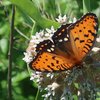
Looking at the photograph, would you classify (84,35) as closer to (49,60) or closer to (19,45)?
(49,60)

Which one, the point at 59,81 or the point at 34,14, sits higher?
the point at 34,14

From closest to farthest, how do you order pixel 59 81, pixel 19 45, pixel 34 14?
1. pixel 59 81
2. pixel 34 14
3. pixel 19 45

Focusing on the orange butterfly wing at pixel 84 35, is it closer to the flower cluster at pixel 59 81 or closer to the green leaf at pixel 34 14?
the flower cluster at pixel 59 81

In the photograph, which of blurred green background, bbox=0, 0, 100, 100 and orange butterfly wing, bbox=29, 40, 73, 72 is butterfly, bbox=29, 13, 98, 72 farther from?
blurred green background, bbox=0, 0, 100, 100

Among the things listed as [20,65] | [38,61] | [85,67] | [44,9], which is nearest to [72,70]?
[85,67]

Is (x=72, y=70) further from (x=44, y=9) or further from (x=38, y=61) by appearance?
(x=44, y=9)

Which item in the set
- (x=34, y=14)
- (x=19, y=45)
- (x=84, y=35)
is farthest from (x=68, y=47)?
(x=19, y=45)

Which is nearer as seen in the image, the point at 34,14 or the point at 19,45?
the point at 34,14

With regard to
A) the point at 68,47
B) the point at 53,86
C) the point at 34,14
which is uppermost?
the point at 34,14

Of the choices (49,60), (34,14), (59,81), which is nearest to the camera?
(49,60)
